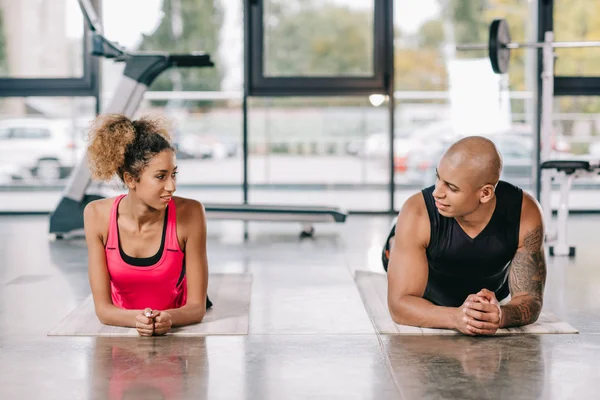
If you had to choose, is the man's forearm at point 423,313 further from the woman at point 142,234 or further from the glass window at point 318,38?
the glass window at point 318,38

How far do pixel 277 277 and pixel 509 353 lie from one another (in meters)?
1.68

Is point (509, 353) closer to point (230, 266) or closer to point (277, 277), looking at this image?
point (277, 277)

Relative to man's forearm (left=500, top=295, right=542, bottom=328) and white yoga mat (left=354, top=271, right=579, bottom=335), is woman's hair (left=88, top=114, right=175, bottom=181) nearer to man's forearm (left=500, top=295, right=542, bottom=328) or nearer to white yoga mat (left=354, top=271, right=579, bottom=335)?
white yoga mat (left=354, top=271, right=579, bottom=335)

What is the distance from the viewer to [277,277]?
416 centimetres

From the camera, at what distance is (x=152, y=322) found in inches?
110

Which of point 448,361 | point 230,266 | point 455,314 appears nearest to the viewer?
point 448,361

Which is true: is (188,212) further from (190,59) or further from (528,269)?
(190,59)

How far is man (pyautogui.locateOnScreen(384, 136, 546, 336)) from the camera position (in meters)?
2.79

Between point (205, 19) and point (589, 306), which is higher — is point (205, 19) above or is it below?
above

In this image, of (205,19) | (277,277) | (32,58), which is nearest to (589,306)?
(277,277)

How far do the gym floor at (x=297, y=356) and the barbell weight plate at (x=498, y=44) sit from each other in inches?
63.0

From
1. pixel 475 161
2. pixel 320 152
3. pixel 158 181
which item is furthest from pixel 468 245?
pixel 320 152

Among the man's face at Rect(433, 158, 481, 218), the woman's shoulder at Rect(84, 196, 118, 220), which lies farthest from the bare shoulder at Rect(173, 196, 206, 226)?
the man's face at Rect(433, 158, 481, 218)

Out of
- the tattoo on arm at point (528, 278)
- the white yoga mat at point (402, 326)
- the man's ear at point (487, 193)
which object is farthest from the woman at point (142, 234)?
the tattoo on arm at point (528, 278)
